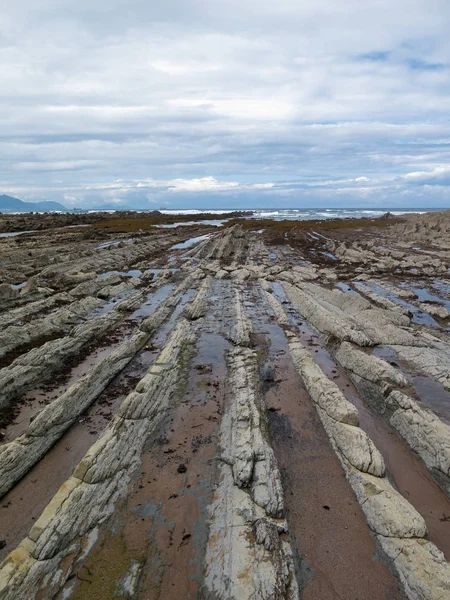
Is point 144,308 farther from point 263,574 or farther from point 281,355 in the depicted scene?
point 263,574

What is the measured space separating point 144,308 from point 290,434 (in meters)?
14.8

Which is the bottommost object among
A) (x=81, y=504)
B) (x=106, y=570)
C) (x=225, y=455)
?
(x=106, y=570)

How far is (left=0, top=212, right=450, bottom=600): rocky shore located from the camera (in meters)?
6.05

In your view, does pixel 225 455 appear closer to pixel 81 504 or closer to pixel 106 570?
pixel 81 504

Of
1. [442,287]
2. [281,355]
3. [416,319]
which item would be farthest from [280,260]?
[281,355]

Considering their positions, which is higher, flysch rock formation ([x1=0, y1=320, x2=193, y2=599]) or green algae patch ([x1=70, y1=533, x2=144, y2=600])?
flysch rock formation ([x1=0, y1=320, x2=193, y2=599])

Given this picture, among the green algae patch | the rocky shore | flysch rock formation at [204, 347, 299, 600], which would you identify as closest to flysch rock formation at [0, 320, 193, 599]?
the rocky shore

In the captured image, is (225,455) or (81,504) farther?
(225,455)

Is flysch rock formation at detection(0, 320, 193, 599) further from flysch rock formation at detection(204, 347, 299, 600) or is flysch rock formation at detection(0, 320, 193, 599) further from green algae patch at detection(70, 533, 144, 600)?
flysch rock formation at detection(204, 347, 299, 600)

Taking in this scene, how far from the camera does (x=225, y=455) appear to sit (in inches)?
347

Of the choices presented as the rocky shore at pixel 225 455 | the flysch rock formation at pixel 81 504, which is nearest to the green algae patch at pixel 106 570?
the rocky shore at pixel 225 455

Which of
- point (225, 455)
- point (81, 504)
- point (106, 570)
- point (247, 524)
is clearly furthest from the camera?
point (225, 455)

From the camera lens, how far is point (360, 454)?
8.55 m

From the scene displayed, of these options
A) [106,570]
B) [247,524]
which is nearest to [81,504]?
[106,570]
